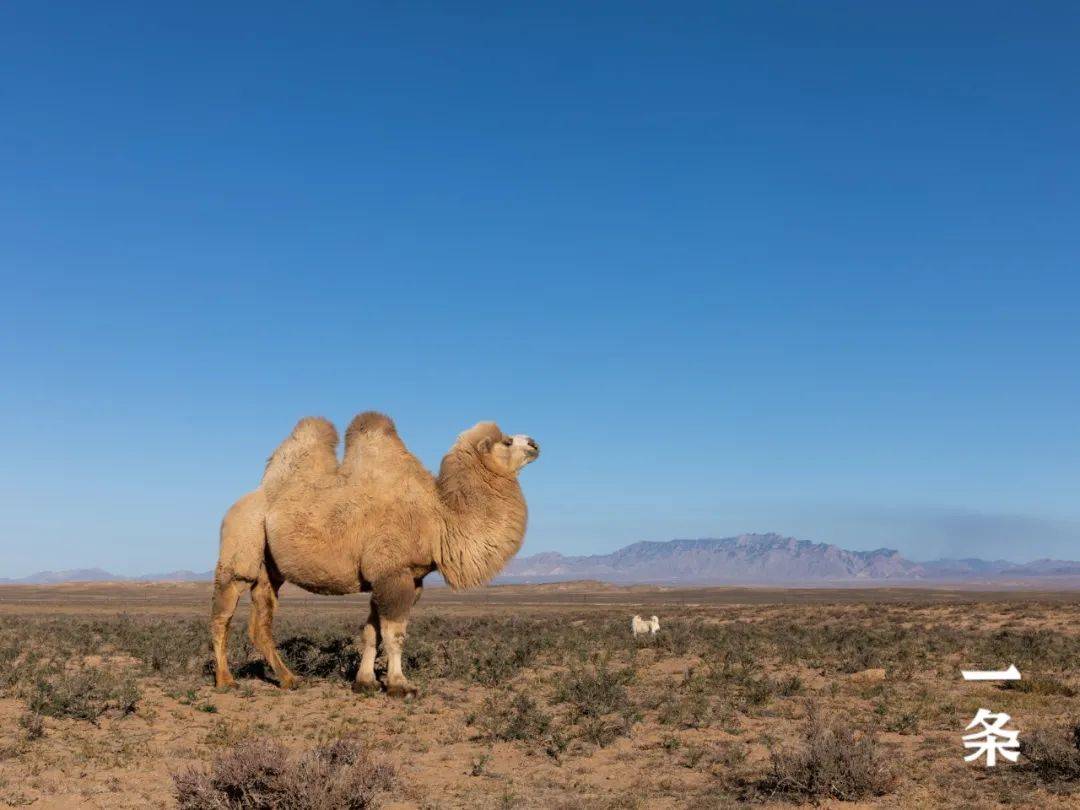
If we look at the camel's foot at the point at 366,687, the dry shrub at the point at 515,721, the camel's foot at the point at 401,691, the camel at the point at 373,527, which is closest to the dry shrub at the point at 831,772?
the dry shrub at the point at 515,721

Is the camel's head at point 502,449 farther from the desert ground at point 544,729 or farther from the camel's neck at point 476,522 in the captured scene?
the desert ground at point 544,729

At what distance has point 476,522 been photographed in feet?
43.3

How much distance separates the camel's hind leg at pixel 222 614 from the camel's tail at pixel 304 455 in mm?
1387

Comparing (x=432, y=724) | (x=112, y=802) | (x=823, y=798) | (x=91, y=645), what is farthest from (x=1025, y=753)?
(x=91, y=645)

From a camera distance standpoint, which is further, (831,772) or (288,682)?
(288,682)

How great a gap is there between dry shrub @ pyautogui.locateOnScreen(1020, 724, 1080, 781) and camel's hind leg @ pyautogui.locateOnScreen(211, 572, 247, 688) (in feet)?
32.9

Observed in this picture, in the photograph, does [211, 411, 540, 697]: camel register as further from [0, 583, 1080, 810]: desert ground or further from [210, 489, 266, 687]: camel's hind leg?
[0, 583, 1080, 810]: desert ground

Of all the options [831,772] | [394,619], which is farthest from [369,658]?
[831,772]

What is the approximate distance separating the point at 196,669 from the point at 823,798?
37.3 ft

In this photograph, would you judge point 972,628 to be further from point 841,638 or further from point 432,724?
point 432,724

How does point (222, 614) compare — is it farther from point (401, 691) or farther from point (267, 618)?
point (401, 691)

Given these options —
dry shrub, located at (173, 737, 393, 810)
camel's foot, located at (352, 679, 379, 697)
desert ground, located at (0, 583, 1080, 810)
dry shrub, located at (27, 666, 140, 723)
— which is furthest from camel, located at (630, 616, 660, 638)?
dry shrub, located at (173, 737, 393, 810)

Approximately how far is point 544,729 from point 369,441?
5.06 meters

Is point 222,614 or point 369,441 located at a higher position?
point 369,441
